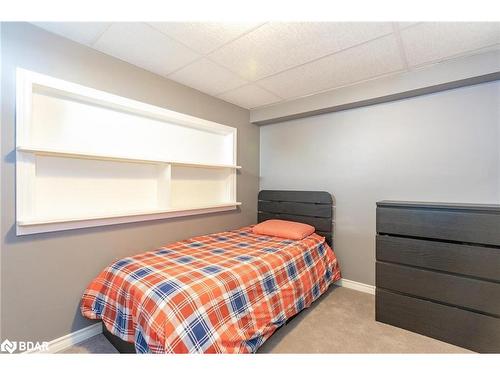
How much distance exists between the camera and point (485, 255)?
161 centimetres

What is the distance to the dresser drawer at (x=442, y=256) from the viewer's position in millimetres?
1605

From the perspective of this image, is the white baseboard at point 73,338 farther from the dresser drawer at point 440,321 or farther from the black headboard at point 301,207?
the dresser drawer at point 440,321

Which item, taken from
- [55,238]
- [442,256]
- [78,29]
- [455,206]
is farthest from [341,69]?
[55,238]

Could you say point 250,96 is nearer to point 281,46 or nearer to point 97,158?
point 281,46

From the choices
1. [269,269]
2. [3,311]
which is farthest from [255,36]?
[3,311]

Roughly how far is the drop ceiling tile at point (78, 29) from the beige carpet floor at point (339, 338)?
7.42 feet

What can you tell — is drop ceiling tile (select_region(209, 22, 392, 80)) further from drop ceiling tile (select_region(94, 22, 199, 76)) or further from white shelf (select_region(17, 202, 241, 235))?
white shelf (select_region(17, 202, 241, 235))

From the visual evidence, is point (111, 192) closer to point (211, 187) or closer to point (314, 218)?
→ point (211, 187)

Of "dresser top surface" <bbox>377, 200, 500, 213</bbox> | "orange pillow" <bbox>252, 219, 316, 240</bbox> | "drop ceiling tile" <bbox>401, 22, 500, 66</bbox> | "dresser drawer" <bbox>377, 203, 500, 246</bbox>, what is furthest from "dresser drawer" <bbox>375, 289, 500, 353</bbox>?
"drop ceiling tile" <bbox>401, 22, 500, 66</bbox>

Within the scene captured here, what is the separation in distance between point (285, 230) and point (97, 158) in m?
1.92

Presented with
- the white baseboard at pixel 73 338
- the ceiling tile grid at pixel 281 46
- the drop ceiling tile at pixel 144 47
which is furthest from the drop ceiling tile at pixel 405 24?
the white baseboard at pixel 73 338

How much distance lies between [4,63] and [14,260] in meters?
1.25

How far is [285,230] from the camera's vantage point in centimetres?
256

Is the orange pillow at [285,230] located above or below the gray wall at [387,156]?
below
